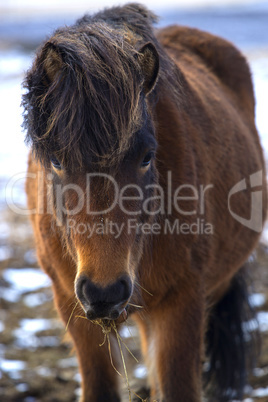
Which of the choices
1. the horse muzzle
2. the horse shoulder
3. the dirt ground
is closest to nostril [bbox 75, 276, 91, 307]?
the horse muzzle

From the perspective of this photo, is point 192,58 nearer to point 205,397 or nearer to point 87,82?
point 87,82

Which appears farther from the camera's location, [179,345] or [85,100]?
[179,345]

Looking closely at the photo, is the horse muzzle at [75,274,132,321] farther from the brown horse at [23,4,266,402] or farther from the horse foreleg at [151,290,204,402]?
the horse foreleg at [151,290,204,402]

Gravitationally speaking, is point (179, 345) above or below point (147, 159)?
below

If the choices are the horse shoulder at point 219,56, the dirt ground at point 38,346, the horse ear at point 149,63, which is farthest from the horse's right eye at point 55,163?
the horse shoulder at point 219,56

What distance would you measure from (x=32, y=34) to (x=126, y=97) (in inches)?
909

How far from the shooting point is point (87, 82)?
83.1 inches

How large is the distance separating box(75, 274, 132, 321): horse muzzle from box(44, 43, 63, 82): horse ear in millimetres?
895

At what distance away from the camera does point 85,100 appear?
83.2 inches

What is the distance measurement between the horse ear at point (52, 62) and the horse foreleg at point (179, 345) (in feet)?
4.54

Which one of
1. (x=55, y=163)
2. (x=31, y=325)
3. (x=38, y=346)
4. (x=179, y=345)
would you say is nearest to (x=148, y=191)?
(x=55, y=163)

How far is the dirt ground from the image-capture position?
12.0 ft

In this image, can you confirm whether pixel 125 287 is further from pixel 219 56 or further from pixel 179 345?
pixel 219 56

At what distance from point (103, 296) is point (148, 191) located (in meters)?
0.66
